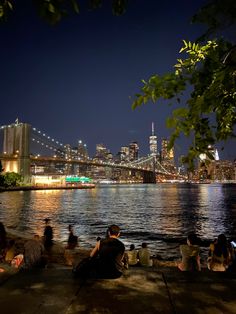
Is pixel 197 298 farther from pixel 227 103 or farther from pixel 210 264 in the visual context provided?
pixel 210 264

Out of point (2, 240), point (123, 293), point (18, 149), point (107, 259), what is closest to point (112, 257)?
point (107, 259)

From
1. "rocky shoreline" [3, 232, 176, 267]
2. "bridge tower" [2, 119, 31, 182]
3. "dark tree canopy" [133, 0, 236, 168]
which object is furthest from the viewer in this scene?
"bridge tower" [2, 119, 31, 182]

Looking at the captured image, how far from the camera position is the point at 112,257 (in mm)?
4348

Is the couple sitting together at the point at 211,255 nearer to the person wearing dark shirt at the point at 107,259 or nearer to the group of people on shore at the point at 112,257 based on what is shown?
the group of people on shore at the point at 112,257

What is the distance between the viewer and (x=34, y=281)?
428cm

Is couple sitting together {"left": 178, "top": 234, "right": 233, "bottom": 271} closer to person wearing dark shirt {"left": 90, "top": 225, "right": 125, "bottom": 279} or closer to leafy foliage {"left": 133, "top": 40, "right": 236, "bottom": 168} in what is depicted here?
person wearing dark shirt {"left": 90, "top": 225, "right": 125, "bottom": 279}

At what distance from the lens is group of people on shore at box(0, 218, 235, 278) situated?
4375mm

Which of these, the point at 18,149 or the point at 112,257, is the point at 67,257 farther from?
the point at 18,149

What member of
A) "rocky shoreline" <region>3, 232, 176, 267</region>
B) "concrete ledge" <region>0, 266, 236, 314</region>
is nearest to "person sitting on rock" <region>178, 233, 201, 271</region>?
"concrete ledge" <region>0, 266, 236, 314</region>

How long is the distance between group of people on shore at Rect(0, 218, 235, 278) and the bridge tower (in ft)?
260

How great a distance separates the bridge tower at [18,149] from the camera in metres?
84.7

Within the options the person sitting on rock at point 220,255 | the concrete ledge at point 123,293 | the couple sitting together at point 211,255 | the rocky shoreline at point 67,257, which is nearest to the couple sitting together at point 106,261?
the concrete ledge at point 123,293

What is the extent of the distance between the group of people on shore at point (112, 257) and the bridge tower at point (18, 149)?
7921 cm

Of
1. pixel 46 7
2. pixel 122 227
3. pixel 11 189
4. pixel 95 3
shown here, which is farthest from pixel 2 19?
pixel 11 189
